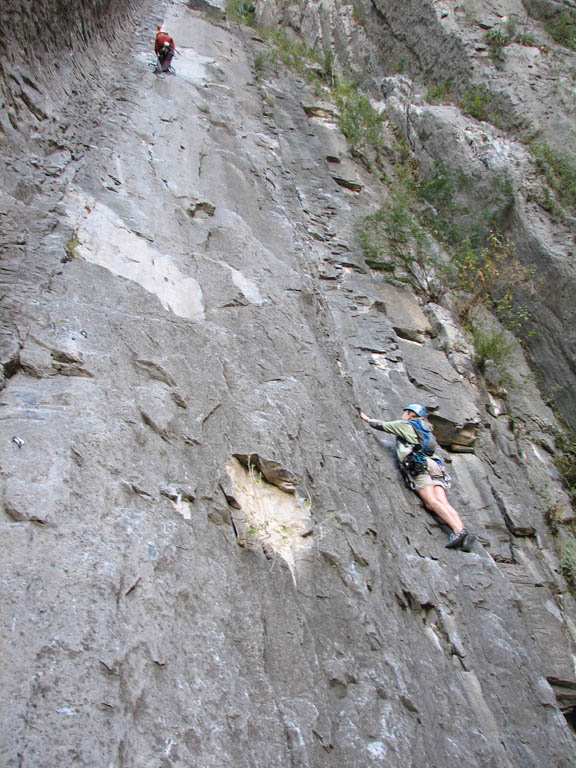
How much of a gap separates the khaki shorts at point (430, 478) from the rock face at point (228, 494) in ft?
0.49

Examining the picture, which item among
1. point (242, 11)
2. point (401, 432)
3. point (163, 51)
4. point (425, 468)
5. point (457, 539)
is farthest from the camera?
point (242, 11)

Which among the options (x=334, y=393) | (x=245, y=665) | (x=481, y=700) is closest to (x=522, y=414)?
(x=334, y=393)

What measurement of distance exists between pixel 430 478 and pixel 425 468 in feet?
0.39

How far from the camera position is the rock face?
8.79 ft

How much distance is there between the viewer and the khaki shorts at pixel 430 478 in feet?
19.6

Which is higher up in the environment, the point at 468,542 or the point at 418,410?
the point at 418,410

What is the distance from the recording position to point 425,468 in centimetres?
602

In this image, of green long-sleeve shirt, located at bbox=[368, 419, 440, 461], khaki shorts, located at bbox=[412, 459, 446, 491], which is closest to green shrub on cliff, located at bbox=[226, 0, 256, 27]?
green long-sleeve shirt, located at bbox=[368, 419, 440, 461]

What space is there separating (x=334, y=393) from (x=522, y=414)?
4.02m

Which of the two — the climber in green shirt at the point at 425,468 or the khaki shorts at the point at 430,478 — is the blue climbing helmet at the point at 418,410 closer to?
the climber in green shirt at the point at 425,468

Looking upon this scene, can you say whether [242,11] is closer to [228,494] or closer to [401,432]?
[401,432]

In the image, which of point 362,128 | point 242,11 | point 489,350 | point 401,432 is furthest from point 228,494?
point 242,11

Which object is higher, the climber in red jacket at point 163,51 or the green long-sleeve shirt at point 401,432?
the climber in red jacket at point 163,51

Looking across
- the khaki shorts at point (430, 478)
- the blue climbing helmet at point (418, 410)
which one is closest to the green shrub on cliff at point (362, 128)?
the blue climbing helmet at point (418, 410)
